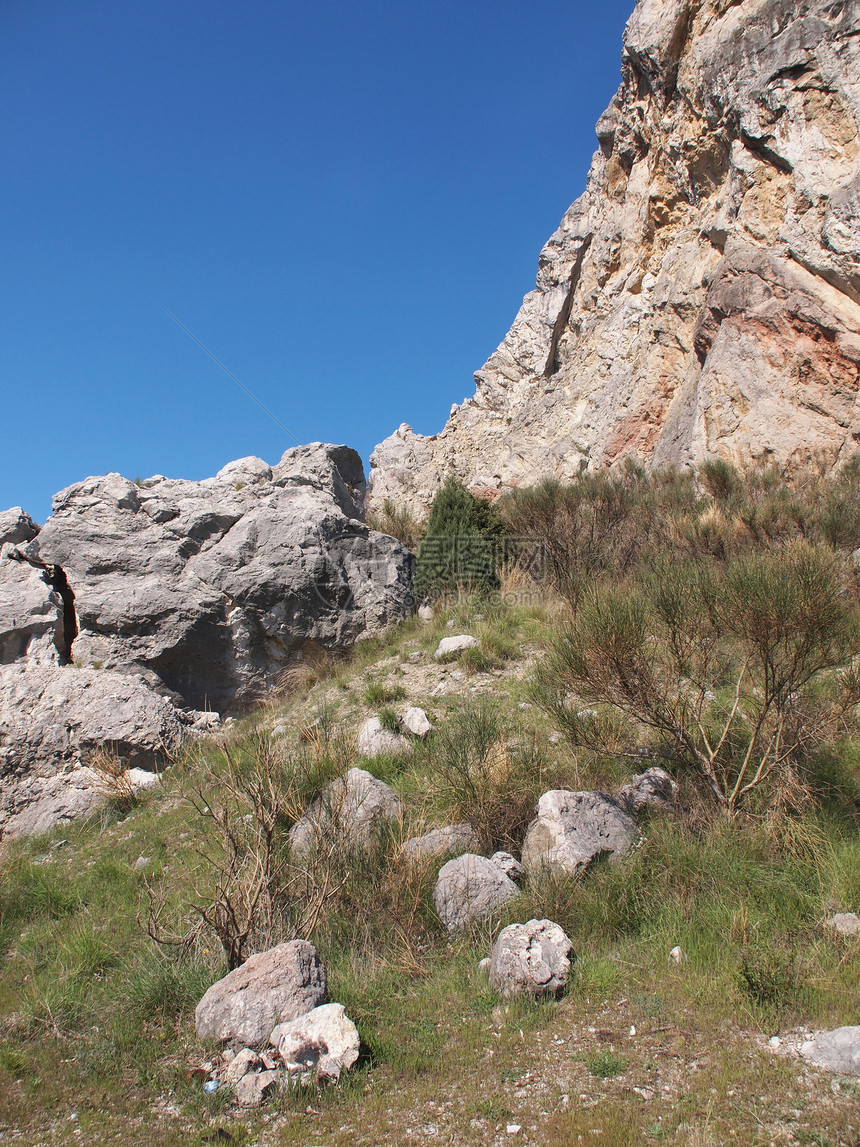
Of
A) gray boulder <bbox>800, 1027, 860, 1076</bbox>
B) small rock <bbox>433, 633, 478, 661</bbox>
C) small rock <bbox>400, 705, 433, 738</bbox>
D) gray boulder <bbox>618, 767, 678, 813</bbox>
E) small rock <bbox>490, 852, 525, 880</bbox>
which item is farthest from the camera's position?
small rock <bbox>433, 633, 478, 661</bbox>

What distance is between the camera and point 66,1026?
341 cm

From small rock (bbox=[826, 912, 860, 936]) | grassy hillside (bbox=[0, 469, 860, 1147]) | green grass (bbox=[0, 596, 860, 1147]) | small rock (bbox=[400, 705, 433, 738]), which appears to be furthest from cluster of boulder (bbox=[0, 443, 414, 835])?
small rock (bbox=[826, 912, 860, 936])

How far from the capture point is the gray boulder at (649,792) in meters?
4.30

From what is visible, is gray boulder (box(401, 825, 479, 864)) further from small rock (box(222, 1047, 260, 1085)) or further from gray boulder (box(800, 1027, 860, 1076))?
gray boulder (box(800, 1027, 860, 1076))

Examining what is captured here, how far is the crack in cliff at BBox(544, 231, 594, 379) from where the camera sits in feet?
75.4

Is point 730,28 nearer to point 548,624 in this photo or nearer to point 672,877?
point 548,624

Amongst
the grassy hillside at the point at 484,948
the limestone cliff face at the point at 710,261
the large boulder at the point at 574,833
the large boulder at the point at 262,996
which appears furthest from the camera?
the limestone cliff face at the point at 710,261

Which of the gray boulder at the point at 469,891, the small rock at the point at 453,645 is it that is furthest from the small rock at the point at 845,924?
the small rock at the point at 453,645

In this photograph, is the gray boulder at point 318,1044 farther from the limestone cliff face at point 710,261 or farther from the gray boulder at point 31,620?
the limestone cliff face at point 710,261

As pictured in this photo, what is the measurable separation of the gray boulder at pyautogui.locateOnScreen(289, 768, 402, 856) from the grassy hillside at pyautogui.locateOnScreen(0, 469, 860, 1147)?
15cm

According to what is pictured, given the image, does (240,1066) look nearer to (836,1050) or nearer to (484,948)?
(484,948)

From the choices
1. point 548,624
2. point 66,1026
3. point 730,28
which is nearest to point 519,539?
point 548,624

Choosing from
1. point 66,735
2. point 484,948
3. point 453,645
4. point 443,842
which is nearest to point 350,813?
point 443,842

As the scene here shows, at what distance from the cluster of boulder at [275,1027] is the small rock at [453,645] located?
4.49 m
